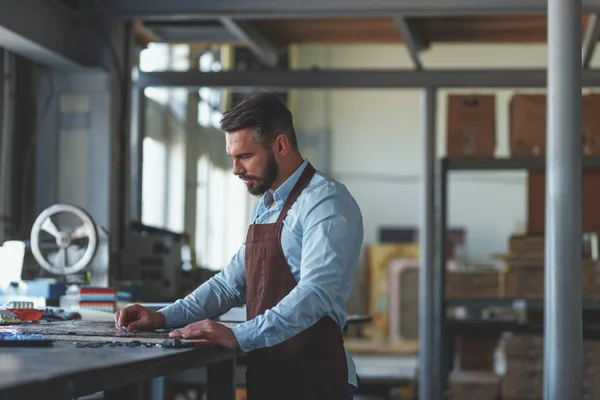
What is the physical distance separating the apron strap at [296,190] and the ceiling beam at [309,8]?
7.20 feet

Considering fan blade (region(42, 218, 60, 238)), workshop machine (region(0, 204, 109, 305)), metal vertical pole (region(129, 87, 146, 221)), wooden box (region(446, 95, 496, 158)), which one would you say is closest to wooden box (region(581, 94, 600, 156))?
wooden box (region(446, 95, 496, 158))

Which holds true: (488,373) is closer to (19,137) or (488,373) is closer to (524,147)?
(524,147)

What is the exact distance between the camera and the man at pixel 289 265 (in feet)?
8.11

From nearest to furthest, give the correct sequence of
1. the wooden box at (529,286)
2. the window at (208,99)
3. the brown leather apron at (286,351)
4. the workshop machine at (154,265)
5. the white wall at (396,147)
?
the brown leather apron at (286,351), the workshop machine at (154,265), the wooden box at (529,286), the window at (208,99), the white wall at (396,147)

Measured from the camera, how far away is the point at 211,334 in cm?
240

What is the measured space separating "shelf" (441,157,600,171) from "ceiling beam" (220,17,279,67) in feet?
4.50

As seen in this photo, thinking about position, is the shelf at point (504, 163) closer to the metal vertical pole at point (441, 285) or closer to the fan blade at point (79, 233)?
the metal vertical pole at point (441, 285)

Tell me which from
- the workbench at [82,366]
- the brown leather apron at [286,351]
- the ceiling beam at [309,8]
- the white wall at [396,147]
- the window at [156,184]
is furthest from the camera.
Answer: the white wall at [396,147]

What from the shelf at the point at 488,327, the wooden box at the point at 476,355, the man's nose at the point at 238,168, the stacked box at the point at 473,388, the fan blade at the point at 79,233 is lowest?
the stacked box at the point at 473,388

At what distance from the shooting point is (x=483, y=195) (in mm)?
14586

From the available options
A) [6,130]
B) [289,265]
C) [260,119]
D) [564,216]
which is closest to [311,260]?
[289,265]

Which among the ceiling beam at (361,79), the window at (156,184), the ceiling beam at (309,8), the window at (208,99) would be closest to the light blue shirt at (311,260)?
the ceiling beam at (309,8)

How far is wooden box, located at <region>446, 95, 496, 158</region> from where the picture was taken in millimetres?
6082

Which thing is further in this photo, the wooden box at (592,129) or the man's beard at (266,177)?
the wooden box at (592,129)
